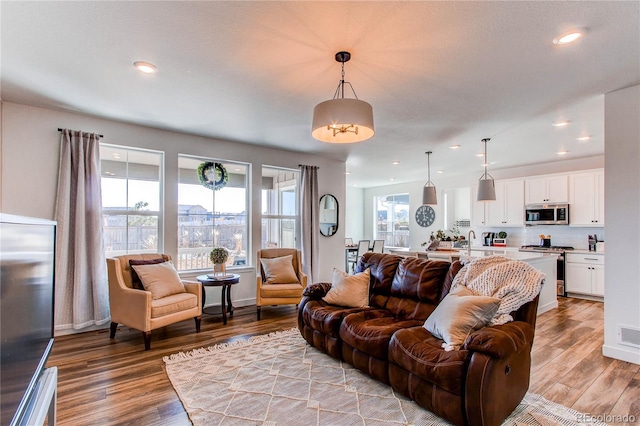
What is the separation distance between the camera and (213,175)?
200 inches

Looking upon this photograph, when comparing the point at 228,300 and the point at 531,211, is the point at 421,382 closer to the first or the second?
the point at 228,300

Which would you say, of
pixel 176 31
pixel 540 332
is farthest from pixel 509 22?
pixel 540 332

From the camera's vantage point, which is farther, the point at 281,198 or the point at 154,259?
the point at 281,198

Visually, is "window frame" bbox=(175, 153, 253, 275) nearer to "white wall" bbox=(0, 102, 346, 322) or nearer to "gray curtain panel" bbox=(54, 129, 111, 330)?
"white wall" bbox=(0, 102, 346, 322)

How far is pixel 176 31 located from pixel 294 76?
1.00 meters

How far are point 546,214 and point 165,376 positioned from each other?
686 cm

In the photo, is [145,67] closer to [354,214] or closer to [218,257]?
[218,257]

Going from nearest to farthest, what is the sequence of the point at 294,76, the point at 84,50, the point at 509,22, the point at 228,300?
the point at 509,22, the point at 84,50, the point at 294,76, the point at 228,300

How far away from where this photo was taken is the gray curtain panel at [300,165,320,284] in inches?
224

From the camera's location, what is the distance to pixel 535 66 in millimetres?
2668

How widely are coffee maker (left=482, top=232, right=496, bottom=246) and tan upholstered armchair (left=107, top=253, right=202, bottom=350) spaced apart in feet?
20.5

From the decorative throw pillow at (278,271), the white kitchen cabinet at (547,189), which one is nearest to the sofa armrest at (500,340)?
the decorative throw pillow at (278,271)

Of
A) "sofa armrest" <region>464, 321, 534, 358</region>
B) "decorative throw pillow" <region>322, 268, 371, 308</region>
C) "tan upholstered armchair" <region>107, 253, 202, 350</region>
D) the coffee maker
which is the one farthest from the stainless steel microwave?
"tan upholstered armchair" <region>107, 253, 202, 350</region>

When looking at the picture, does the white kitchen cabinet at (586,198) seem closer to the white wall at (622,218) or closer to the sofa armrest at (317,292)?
the white wall at (622,218)
